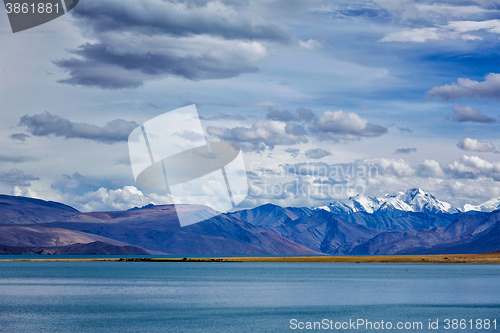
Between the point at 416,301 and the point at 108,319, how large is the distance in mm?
41694

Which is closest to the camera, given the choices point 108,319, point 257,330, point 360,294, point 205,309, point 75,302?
point 257,330

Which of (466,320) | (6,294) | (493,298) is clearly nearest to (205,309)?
(466,320)

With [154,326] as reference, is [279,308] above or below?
below

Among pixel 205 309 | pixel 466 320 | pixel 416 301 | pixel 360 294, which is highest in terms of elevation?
pixel 466 320

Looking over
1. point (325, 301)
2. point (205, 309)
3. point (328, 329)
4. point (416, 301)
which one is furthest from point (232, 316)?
point (416, 301)

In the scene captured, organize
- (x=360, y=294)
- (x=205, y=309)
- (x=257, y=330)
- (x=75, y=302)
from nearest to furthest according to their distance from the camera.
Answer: (x=257, y=330) → (x=205, y=309) → (x=75, y=302) → (x=360, y=294)

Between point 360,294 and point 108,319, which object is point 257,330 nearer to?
point 108,319

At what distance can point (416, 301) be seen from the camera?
7312 centimetres

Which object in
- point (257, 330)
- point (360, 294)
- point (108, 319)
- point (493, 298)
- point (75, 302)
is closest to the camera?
point (257, 330)

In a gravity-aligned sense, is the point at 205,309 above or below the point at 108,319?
below

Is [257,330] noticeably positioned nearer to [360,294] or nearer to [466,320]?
[466,320]

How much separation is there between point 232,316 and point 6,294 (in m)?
39.9

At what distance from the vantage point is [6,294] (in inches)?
3088

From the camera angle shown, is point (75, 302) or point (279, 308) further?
point (75, 302)
